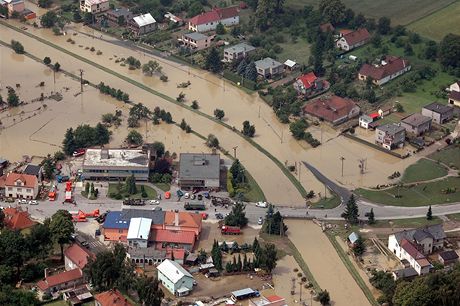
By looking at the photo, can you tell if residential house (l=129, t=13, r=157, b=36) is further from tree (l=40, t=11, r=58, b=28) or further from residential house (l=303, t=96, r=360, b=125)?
residential house (l=303, t=96, r=360, b=125)

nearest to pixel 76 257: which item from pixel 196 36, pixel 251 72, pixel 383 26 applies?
pixel 251 72

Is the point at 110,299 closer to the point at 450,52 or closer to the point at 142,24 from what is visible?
the point at 450,52

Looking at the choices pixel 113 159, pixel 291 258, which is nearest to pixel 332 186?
pixel 291 258

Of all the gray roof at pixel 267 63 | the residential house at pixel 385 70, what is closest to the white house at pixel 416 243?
the residential house at pixel 385 70

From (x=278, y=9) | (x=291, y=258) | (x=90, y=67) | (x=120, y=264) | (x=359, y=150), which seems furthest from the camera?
(x=278, y=9)

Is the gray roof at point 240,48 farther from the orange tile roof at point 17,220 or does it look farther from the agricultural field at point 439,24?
the orange tile roof at point 17,220

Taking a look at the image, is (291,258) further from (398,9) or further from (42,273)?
(398,9)

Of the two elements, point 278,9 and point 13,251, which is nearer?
point 13,251
